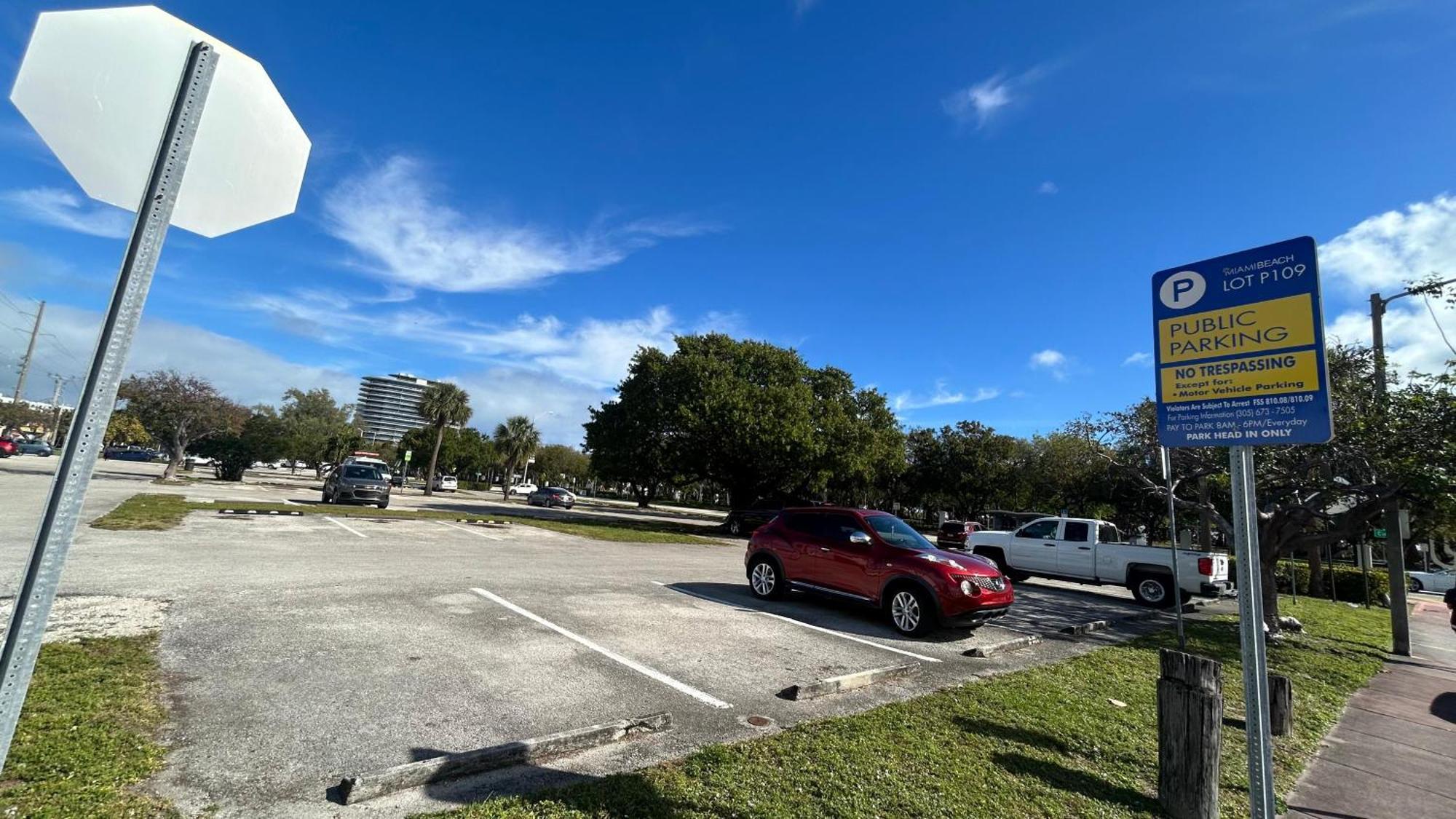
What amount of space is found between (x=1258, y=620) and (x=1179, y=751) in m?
1.56

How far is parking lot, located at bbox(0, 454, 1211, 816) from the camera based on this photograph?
3.70m

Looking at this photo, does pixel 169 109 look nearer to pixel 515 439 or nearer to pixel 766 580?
pixel 766 580

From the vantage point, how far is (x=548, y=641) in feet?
21.2

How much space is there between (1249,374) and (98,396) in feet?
16.3

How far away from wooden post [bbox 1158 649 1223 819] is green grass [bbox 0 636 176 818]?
18.4ft

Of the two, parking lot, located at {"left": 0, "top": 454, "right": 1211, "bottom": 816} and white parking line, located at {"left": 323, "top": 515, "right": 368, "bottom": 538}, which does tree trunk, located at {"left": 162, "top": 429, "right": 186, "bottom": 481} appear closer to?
white parking line, located at {"left": 323, "top": 515, "right": 368, "bottom": 538}

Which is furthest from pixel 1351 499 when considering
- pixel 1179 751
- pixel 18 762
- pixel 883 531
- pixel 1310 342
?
pixel 18 762

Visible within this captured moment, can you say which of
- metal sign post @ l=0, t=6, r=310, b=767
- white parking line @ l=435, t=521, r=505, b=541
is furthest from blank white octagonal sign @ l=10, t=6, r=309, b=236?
white parking line @ l=435, t=521, r=505, b=541

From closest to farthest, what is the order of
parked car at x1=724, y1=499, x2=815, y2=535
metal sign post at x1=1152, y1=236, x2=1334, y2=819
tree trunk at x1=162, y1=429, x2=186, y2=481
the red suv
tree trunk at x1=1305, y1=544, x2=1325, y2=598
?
metal sign post at x1=1152, y1=236, x2=1334, y2=819 < the red suv < tree trunk at x1=1305, y1=544, x2=1325, y2=598 < parked car at x1=724, y1=499, x2=815, y2=535 < tree trunk at x1=162, y1=429, x2=186, y2=481

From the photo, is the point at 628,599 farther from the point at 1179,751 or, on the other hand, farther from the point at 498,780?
the point at 1179,751

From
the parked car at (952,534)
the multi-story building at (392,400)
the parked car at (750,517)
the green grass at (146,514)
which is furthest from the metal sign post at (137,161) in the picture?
the multi-story building at (392,400)

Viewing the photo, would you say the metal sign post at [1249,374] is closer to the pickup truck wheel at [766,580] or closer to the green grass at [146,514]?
the pickup truck wheel at [766,580]

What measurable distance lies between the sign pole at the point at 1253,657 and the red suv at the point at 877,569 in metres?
5.01

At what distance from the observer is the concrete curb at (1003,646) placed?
7531 mm
